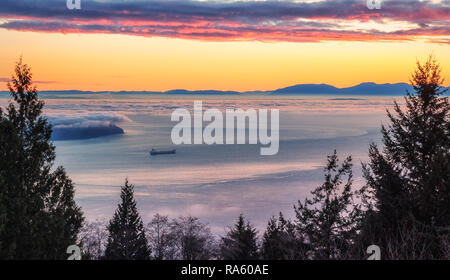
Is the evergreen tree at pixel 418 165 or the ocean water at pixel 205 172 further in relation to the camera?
the ocean water at pixel 205 172

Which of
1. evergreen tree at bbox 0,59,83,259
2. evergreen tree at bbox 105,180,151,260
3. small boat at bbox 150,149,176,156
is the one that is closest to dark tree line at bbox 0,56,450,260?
evergreen tree at bbox 0,59,83,259

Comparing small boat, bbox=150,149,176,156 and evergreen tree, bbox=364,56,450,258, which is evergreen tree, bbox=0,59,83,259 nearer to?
evergreen tree, bbox=364,56,450,258

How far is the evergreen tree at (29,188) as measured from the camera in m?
11.7

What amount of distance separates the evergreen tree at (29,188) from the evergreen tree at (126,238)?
13.1 metres

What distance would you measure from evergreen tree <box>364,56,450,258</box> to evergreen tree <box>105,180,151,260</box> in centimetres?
1554

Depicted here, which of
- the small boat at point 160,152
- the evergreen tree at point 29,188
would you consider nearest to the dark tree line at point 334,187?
the evergreen tree at point 29,188

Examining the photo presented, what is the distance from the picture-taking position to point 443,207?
511 inches

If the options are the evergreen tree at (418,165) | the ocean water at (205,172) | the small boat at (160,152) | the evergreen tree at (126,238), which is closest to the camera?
the evergreen tree at (418,165)

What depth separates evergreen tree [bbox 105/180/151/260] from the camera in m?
28.2

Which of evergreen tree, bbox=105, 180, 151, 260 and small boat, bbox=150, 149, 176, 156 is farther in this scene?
small boat, bbox=150, 149, 176, 156

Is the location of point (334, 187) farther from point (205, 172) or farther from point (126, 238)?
point (205, 172)

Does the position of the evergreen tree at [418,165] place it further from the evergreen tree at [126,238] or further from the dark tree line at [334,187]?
the evergreen tree at [126,238]
